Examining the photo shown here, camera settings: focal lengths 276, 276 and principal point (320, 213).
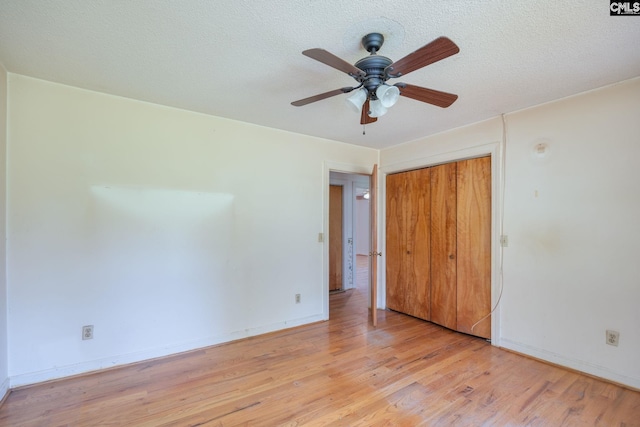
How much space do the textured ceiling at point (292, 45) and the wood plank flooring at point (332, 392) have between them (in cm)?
236

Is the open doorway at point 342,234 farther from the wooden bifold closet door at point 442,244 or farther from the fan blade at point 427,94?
the fan blade at point 427,94

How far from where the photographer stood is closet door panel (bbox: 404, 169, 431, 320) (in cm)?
356

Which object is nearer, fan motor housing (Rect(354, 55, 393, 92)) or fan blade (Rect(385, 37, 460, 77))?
fan blade (Rect(385, 37, 460, 77))

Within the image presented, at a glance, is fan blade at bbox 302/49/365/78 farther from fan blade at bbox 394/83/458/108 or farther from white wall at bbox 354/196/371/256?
white wall at bbox 354/196/371/256

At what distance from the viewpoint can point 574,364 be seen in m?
2.37

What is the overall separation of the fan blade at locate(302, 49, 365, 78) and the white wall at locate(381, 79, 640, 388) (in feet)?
6.99

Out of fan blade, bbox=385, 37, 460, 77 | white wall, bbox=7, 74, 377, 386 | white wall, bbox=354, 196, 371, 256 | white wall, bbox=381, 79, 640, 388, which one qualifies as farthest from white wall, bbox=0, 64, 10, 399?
white wall, bbox=354, 196, 371, 256

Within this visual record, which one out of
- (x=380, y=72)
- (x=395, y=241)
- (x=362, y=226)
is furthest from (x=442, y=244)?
(x=362, y=226)

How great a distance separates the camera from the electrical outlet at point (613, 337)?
218cm

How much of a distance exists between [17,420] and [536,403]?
11.5 feet

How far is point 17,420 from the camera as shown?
70.6 inches

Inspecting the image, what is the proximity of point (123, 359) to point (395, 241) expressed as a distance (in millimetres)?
3339

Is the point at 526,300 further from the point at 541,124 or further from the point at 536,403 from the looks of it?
the point at 541,124

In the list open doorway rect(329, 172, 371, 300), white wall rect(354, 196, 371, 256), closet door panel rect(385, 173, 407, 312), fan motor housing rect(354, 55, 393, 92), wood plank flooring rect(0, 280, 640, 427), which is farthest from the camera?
white wall rect(354, 196, 371, 256)
